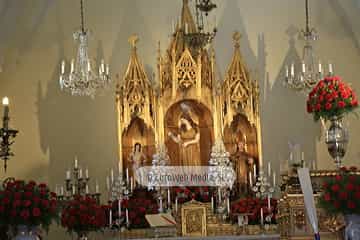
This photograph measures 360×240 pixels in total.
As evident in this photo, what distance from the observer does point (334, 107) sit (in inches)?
328

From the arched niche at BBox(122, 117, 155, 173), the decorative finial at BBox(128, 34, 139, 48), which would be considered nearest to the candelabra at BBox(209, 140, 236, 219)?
the arched niche at BBox(122, 117, 155, 173)

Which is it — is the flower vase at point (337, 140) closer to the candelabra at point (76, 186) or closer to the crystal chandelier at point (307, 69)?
the crystal chandelier at point (307, 69)

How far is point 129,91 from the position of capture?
38.1 ft

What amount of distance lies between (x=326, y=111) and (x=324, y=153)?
4566 mm

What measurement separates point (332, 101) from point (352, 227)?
2820mm

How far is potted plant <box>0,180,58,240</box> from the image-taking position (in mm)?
6098

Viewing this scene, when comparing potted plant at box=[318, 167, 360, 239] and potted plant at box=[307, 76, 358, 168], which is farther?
potted plant at box=[307, 76, 358, 168]

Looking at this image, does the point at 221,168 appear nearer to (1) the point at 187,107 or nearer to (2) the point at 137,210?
(1) the point at 187,107

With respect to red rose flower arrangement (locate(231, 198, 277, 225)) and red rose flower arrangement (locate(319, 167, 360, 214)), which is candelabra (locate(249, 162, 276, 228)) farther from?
red rose flower arrangement (locate(319, 167, 360, 214))

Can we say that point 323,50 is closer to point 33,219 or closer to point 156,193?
point 156,193

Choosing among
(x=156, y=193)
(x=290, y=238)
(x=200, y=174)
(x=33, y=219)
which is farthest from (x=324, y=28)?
(x=33, y=219)

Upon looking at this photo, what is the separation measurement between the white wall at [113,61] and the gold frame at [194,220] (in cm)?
352

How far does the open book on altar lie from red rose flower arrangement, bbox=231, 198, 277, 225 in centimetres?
101

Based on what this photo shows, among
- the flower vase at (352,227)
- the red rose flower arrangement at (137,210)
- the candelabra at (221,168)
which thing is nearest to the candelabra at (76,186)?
the red rose flower arrangement at (137,210)
